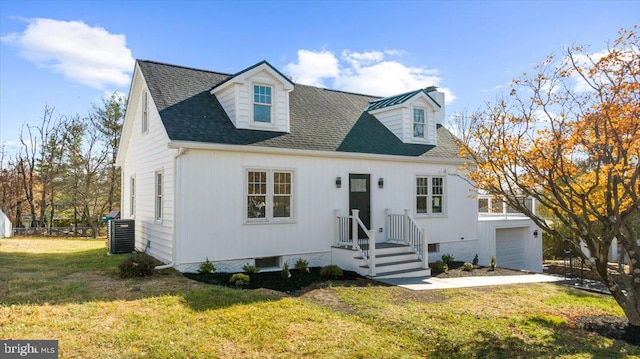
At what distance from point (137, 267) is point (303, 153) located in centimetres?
496

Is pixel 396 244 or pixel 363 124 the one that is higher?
pixel 363 124

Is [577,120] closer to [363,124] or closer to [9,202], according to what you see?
[363,124]

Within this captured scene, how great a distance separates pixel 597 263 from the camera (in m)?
6.49

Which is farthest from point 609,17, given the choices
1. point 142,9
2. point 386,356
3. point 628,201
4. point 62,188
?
point 62,188

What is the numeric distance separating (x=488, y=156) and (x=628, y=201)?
260 centimetres

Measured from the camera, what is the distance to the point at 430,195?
1384 centimetres

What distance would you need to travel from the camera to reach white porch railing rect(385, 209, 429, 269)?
457 inches

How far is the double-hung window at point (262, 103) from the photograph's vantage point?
1134 centimetres

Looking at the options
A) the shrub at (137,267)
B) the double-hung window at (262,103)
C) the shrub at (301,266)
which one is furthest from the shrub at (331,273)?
the double-hung window at (262,103)

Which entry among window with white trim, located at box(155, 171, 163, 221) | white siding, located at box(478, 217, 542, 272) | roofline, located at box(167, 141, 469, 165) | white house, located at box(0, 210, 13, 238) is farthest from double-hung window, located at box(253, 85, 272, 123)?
white house, located at box(0, 210, 13, 238)

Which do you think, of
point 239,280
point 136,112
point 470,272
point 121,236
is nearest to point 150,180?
point 121,236

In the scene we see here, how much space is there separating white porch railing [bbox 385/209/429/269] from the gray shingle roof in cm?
208

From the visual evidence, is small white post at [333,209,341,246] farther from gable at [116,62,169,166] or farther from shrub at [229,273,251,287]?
gable at [116,62,169,166]

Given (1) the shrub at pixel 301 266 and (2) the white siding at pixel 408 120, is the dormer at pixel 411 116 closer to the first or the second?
(2) the white siding at pixel 408 120
